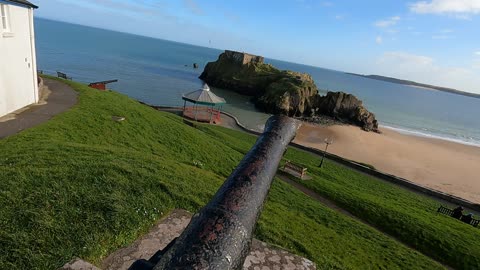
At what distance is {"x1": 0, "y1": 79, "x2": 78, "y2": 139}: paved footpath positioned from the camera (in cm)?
1202

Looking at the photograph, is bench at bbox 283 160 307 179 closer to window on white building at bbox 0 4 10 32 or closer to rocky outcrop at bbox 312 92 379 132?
window on white building at bbox 0 4 10 32

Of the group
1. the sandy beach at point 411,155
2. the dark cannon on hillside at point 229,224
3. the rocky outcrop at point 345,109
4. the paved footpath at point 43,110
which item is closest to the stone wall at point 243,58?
the rocky outcrop at point 345,109

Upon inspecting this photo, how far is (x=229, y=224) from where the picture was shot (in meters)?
2.37

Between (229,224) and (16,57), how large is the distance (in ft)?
52.1

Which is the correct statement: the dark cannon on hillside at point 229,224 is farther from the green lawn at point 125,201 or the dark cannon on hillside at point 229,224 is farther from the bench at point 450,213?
the bench at point 450,213

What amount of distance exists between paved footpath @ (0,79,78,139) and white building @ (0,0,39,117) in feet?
1.70

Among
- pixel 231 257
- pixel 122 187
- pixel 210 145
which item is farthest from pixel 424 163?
pixel 231 257

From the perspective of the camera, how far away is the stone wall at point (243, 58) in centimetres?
8000

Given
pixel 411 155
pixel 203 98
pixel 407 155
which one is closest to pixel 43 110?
pixel 203 98

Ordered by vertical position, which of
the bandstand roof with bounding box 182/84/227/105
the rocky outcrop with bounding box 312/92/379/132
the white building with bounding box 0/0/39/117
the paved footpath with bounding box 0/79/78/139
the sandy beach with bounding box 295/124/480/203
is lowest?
the sandy beach with bounding box 295/124/480/203

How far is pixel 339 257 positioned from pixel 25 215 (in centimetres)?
721

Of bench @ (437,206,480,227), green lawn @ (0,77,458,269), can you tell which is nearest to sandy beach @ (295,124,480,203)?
bench @ (437,206,480,227)

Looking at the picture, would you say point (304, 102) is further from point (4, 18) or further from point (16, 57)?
point (4, 18)

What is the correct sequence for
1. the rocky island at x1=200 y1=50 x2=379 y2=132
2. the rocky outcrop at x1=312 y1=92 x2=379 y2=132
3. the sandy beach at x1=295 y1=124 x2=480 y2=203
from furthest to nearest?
the rocky island at x1=200 y1=50 x2=379 y2=132 → the rocky outcrop at x1=312 y1=92 x2=379 y2=132 → the sandy beach at x1=295 y1=124 x2=480 y2=203
